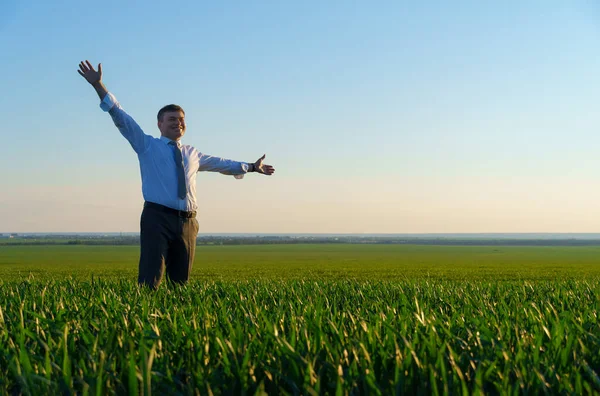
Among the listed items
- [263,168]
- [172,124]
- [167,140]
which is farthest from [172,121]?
[263,168]

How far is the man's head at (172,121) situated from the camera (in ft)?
20.4

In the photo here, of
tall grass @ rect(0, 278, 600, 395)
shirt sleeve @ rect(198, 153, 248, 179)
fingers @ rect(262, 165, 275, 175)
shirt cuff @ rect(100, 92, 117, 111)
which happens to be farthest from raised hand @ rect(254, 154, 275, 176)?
tall grass @ rect(0, 278, 600, 395)

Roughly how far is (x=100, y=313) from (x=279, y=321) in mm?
1318

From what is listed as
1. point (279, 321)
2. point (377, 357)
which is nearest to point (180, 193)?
point (279, 321)

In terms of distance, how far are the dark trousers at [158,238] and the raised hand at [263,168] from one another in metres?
1.14

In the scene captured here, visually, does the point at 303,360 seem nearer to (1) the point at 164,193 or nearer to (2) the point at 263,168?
(1) the point at 164,193

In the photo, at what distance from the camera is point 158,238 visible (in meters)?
5.96

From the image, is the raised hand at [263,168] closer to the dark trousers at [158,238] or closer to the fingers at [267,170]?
the fingers at [267,170]

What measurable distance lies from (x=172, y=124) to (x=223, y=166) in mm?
915

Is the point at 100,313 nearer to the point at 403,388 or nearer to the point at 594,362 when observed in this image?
the point at 403,388

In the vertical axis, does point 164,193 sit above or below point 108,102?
below

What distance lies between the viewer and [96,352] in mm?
2236

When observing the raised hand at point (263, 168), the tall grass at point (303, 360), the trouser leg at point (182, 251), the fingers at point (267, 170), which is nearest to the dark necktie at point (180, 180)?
the trouser leg at point (182, 251)

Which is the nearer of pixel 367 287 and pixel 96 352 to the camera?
pixel 96 352
